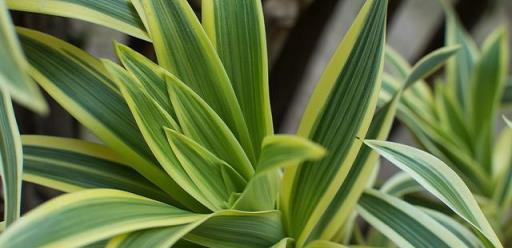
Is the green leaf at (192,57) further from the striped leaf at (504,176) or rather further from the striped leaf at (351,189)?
the striped leaf at (504,176)

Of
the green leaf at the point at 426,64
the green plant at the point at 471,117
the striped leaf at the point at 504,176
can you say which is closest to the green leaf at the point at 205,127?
the green leaf at the point at 426,64

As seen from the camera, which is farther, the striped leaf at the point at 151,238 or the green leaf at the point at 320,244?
the green leaf at the point at 320,244

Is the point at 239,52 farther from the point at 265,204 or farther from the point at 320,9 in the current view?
the point at 320,9

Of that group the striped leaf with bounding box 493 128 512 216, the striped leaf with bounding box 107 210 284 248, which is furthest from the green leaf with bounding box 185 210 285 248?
the striped leaf with bounding box 493 128 512 216

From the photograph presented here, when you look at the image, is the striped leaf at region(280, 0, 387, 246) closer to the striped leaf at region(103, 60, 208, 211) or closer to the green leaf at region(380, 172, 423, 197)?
the striped leaf at region(103, 60, 208, 211)

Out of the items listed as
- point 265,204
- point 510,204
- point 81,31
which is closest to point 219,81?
point 265,204

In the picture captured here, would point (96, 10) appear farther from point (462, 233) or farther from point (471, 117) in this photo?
point (471, 117)
